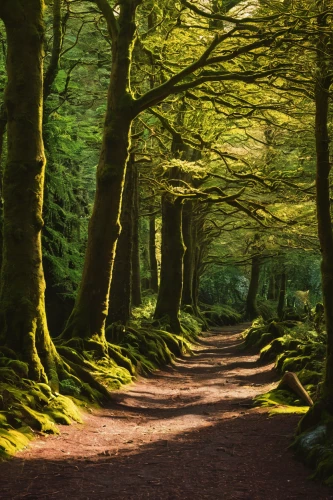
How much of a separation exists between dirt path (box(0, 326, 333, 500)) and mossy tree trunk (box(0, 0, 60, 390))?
1503mm

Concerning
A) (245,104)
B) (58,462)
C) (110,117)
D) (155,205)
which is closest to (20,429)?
(58,462)

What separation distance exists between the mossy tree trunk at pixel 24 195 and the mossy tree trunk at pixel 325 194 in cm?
403

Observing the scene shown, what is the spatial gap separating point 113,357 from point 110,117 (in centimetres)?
521

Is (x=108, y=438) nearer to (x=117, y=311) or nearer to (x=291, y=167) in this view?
(x=117, y=311)

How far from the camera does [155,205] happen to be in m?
27.6

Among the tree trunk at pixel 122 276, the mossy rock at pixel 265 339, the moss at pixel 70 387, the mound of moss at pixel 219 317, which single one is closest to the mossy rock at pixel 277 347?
the mossy rock at pixel 265 339

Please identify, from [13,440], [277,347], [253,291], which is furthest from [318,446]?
[253,291]

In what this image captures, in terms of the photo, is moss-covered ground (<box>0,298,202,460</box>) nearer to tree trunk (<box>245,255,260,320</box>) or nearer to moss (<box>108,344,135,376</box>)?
moss (<box>108,344,135,376</box>)

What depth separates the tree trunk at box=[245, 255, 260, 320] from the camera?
3562 centimetres

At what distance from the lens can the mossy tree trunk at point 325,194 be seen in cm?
722

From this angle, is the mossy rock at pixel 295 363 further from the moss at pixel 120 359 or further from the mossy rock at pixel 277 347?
the moss at pixel 120 359

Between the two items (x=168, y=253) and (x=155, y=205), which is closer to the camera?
(x=168, y=253)

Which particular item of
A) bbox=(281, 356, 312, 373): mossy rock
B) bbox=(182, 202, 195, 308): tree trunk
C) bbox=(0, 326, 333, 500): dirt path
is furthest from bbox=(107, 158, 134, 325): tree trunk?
bbox=(182, 202, 195, 308): tree trunk

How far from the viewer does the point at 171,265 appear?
20391 mm
